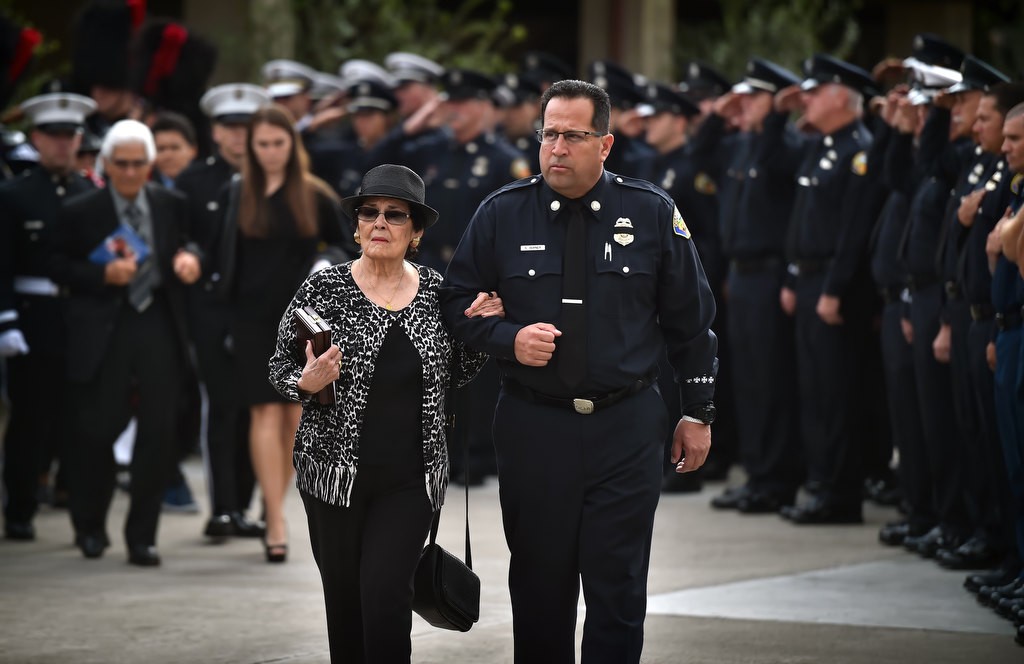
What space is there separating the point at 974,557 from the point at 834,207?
237 centimetres

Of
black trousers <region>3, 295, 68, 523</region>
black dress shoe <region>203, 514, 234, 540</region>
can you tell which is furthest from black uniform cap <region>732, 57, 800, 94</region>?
black trousers <region>3, 295, 68, 523</region>

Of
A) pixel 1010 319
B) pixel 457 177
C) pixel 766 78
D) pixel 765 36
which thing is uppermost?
pixel 765 36

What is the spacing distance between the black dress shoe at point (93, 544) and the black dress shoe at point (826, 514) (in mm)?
3885

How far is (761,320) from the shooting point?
1060 centimetres

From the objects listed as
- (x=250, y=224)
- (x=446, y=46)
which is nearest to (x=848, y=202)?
(x=250, y=224)

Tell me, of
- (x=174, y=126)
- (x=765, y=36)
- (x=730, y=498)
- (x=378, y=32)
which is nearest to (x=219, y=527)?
(x=174, y=126)

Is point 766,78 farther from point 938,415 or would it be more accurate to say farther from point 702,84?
point 938,415

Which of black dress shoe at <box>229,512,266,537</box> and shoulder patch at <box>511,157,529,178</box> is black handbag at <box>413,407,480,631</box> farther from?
shoulder patch at <box>511,157,529,178</box>

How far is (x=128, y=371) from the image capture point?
880cm

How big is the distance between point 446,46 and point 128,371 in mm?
10685

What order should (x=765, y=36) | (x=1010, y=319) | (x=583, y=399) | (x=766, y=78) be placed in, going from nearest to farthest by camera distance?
1. (x=583, y=399)
2. (x=1010, y=319)
3. (x=766, y=78)
4. (x=765, y=36)

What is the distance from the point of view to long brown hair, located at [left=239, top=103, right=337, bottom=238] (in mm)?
8773

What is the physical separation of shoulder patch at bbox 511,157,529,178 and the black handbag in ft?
21.7

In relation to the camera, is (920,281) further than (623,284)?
Yes
